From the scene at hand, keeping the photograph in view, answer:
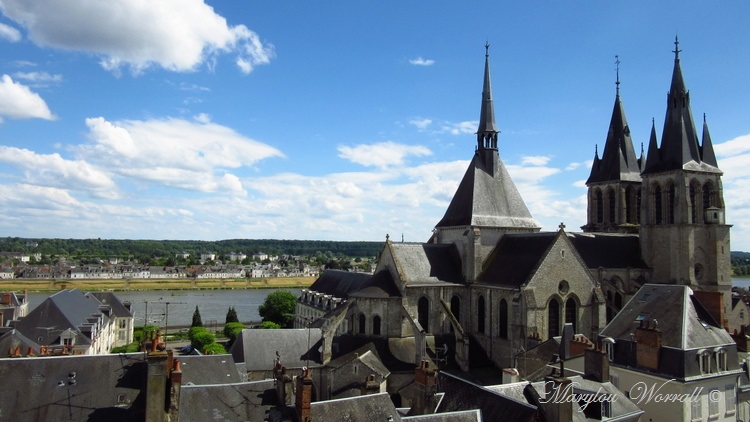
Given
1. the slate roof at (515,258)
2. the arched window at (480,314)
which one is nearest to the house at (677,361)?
the slate roof at (515,258)

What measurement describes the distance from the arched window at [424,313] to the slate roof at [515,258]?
10.9 ft

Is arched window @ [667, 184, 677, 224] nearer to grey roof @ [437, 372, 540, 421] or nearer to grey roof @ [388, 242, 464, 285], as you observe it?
grey roof @ [388, 242, 464, 285]

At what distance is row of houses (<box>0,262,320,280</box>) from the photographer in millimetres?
141000

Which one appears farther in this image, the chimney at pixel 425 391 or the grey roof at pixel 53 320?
the grey roof at pixel 53 320

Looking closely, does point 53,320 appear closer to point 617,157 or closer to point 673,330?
point 673,330

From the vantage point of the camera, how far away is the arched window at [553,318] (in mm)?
29000

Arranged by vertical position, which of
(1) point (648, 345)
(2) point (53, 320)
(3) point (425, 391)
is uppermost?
(1) point (648, 345)

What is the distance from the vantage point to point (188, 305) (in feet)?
304

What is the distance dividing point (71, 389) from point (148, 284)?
433 ft

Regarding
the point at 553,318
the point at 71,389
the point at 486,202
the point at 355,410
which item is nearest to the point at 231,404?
the point at 355,410

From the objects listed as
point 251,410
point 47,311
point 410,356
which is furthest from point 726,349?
point 47,311

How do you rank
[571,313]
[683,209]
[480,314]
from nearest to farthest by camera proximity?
[571,313] < [480,314] < [683,209]

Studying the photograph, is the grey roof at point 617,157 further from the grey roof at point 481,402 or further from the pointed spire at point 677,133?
the grey roof at point 481,402

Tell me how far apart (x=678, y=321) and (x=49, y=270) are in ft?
507
